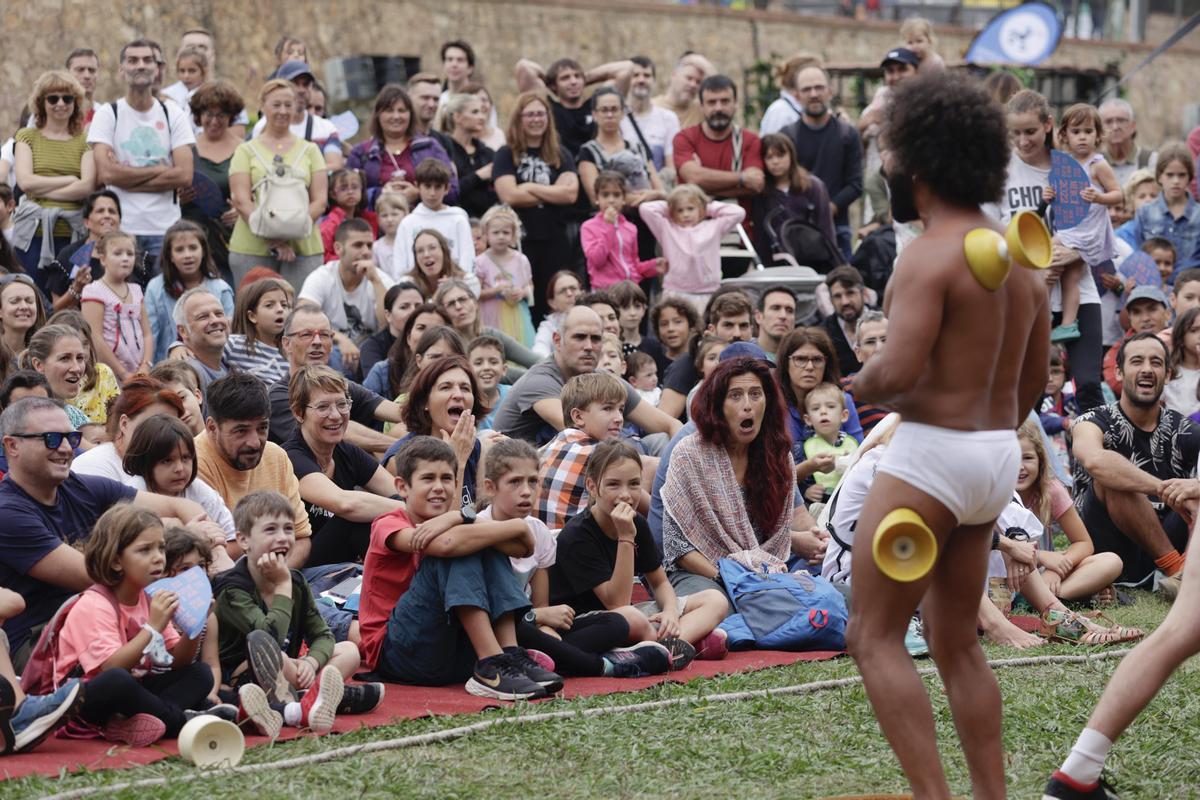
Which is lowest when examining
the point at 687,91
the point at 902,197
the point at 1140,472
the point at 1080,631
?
the point at 1080,631

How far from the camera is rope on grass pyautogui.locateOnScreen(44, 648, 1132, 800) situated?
478 centimetres

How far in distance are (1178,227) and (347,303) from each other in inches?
257

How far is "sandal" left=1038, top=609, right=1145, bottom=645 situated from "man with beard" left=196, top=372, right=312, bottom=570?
11.0 ft

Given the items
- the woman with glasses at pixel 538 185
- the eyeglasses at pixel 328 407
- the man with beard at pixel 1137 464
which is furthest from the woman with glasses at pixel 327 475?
the woman with glasses at pixel 538 185

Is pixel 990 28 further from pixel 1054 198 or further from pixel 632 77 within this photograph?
pixel 1054 198

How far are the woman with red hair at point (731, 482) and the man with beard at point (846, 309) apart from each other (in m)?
2.91

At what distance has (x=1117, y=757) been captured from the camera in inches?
204

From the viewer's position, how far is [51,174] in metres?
10.5

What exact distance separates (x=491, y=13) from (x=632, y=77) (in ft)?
19.1

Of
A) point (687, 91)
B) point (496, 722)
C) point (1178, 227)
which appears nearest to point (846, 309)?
point (1178, 227)

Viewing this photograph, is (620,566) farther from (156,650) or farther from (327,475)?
(156,650)

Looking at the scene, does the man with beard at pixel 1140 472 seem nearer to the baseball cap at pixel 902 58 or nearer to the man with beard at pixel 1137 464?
the man with beard at pixel 1137 464

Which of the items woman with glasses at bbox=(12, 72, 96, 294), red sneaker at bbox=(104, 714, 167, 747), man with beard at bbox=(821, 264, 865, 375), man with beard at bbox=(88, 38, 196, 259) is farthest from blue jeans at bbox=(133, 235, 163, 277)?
red sneaker at bbox=(104, 714, 167, 747)

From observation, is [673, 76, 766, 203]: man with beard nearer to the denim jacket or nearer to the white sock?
the denim jacket
